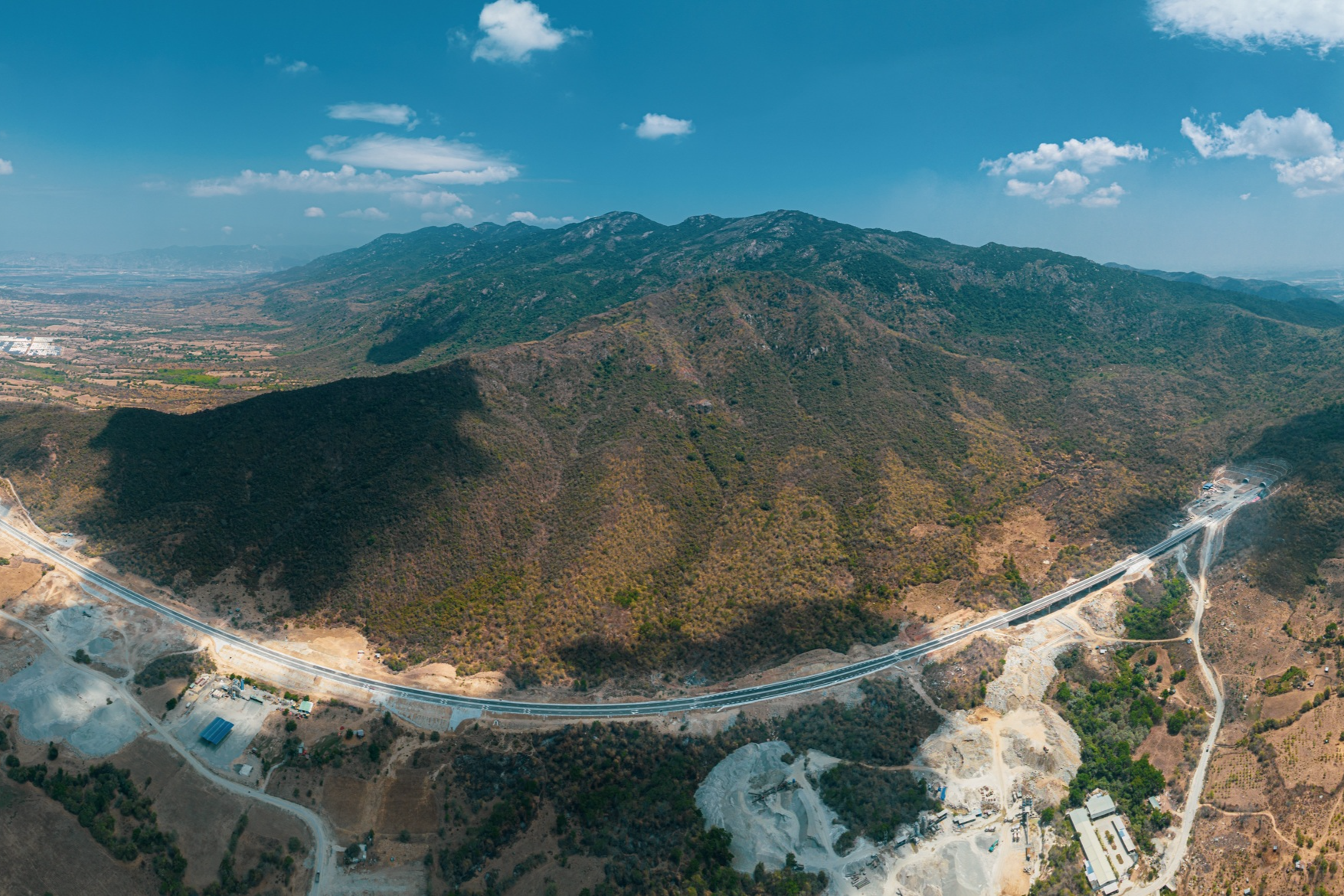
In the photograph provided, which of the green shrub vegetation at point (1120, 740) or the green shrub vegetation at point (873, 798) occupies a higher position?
the green shrub vegetation at point (1120, 740)

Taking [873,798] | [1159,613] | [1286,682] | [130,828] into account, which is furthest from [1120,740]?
[130,828]

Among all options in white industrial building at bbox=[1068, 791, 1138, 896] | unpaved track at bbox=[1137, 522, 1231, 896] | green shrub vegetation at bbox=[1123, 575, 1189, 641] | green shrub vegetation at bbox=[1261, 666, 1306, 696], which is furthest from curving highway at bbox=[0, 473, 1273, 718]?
green shrub vegetation at bbox=[1261, 666, 1306, 696]

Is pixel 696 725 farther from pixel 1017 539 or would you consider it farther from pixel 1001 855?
pixel 1017 539

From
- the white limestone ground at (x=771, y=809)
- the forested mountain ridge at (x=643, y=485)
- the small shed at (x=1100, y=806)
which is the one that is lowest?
the white limestone ground at (x=771, y=809)

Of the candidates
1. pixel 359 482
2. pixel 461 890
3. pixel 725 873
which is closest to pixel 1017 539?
pixel 725 873

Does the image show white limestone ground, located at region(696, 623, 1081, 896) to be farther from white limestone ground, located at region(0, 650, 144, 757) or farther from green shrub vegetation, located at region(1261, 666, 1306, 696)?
white limestone ground, located at region(0, 650, 144, 757)

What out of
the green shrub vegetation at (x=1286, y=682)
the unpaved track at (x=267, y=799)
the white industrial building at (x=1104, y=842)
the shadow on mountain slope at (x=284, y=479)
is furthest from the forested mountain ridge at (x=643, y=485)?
the white industrial building at (x=1104, y=842)

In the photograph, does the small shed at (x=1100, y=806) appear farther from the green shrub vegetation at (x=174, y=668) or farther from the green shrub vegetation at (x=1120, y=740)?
the green shrub vegetation at (x=174, y=668)

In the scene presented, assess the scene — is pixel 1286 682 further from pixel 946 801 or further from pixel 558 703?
pixel 558 703
